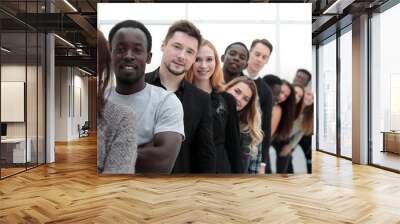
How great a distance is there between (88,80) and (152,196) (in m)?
17.4

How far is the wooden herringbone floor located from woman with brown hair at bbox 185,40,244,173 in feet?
1.15

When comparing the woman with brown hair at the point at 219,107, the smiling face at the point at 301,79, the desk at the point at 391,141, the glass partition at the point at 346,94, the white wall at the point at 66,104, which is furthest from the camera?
the white wall at the point at 66,104

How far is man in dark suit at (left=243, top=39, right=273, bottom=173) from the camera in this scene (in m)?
6.40

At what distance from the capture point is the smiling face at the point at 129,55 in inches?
244

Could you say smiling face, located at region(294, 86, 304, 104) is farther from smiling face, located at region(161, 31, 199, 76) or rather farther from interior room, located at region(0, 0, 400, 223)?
smiling face, located at region(161, 31, 199, 76)

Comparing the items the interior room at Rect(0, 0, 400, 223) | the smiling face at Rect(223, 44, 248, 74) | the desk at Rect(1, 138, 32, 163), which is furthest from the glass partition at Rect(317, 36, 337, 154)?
the desk at Rect(1, 138, 32, 163)

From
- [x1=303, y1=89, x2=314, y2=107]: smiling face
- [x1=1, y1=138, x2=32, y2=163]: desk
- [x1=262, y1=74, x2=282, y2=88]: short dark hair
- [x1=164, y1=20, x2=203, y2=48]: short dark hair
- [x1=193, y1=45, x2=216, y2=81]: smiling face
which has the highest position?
[x1=164, y1=20, x2=203, y2=48]: short dark hair

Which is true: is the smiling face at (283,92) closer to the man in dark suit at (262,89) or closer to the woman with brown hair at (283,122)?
the woman with brown hair at (283,122)

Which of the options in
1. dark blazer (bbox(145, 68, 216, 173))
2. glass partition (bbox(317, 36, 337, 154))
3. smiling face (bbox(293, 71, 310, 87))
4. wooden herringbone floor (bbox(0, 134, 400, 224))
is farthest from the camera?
glass partition (bbox(317, 36, 337, 154))

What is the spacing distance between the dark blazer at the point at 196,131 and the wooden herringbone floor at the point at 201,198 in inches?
10.4

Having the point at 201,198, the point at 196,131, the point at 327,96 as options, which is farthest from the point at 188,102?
the point at 327,96

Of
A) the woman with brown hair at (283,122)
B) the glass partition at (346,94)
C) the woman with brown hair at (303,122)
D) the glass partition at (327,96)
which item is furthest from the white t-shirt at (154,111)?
the glass partition at (327,96)

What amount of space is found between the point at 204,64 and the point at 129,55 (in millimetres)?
1173

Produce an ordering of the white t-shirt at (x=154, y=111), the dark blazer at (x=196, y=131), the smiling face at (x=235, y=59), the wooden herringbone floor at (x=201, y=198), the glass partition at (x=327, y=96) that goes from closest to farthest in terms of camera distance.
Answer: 1. the wooden herringbone floor at (x=201, y=198)
2. the white t-shirt at (x=154, y=111)
3. the dark blazer at (x=196, y=131)
4. the smiling face at (x=235, y=59)
5. the glass partition at (x=327, y=96)
